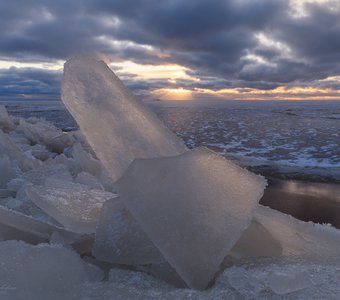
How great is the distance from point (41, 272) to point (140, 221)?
470mm

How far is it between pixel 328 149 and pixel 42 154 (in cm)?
857

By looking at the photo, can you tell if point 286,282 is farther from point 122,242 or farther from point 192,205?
point 122,242

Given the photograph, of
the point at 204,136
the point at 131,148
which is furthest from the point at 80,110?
the point at 204,136

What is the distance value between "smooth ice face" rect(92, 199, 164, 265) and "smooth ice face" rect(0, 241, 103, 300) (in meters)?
0.10

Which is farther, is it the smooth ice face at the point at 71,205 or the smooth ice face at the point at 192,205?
the smooth ice face at the point at 71,205

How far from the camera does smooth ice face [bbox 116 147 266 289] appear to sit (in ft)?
5.06

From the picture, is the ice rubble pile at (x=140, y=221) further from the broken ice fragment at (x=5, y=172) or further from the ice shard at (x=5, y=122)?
the ice shard at (x=5, y=122)

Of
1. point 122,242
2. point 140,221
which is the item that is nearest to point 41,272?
point 122,242

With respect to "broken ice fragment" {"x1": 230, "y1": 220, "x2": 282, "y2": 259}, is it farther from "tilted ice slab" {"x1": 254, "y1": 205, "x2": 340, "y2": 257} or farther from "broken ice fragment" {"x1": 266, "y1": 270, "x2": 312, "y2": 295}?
"broken ice fragment" {"x1": 266, "y1": 270, "x2": 312, "y2": 295}

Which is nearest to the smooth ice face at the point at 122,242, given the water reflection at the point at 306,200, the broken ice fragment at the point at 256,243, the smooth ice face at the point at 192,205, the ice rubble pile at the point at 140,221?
the ice rubble pile at the point at 140,221

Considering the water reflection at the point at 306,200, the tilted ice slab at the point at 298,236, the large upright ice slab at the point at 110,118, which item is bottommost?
the water reflection at the point at 306,200

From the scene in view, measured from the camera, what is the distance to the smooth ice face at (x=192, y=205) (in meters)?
1.54

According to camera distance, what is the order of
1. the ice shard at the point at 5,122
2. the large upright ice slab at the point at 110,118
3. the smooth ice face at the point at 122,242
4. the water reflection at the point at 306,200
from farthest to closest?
the ice shard at the point at 5,122, the water reflection at the point at 306,200, the large upright ice slab at the point at 110,118, the smooth ice face at the point at 122,242

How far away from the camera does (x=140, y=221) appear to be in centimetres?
162
